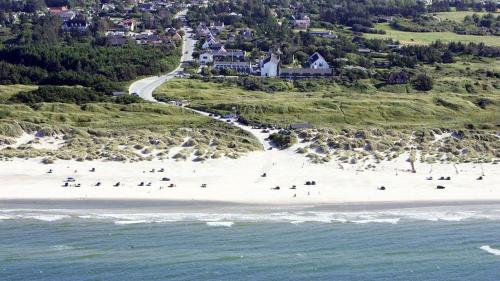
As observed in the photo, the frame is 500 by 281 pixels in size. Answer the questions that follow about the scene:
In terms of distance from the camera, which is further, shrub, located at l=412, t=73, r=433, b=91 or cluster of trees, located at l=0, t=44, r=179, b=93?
cluster of trees, located at l=0, t=44, r=179, b=93

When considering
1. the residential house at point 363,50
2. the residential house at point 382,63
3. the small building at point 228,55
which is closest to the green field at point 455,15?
the residential house at point 363,50

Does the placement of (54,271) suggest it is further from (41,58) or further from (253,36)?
(253,36)

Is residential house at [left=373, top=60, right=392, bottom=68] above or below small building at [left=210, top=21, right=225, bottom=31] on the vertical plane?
below

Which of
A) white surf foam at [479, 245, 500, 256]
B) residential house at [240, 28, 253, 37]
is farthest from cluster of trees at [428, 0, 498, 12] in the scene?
white surf foam at [479, 245, 500, 256]

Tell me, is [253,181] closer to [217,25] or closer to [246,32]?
[246,32]

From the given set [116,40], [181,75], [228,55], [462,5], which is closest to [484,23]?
[462,5]

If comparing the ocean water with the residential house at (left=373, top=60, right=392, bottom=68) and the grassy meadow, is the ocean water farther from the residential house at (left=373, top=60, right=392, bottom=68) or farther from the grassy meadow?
the grassy meadow

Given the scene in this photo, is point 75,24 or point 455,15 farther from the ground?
point 455,15
